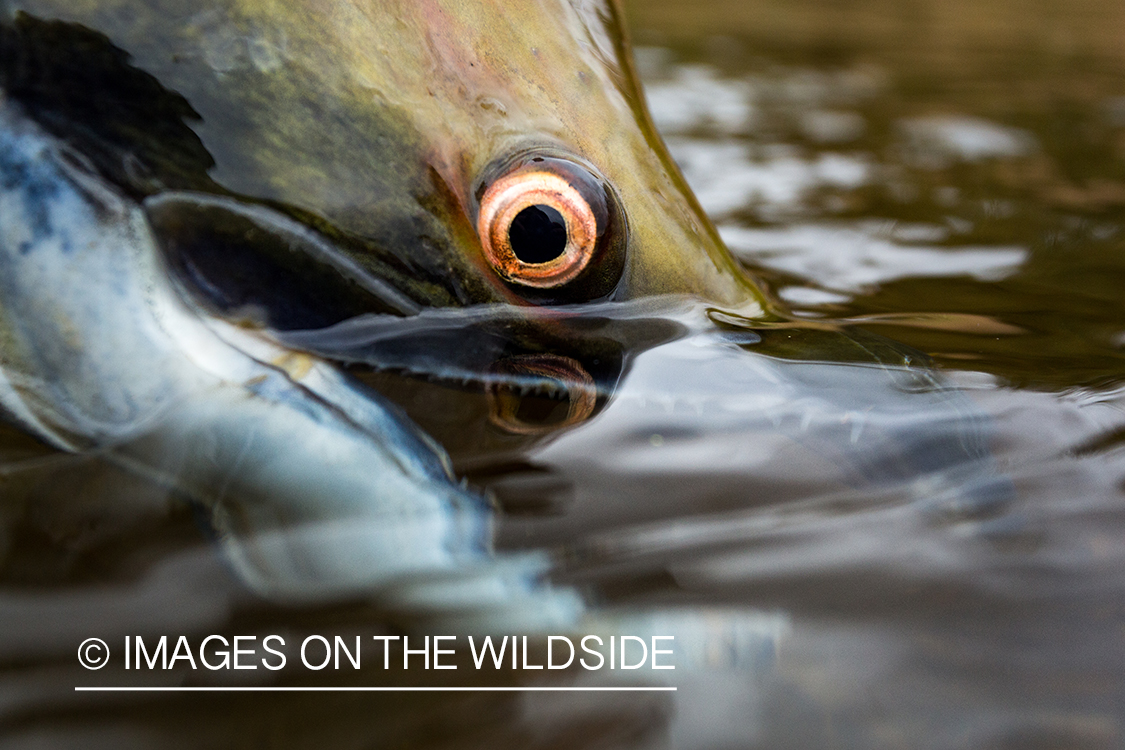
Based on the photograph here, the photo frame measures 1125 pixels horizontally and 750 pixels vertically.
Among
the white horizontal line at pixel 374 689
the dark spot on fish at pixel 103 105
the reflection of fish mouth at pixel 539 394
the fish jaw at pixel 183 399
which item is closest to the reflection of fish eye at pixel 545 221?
the reflection of fish mouth at pixel 539 394

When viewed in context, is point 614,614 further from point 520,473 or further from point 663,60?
point 663,60

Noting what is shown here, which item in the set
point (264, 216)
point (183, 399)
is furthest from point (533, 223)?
point (183, 399)

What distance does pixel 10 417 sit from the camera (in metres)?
1.18

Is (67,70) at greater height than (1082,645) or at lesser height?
greater

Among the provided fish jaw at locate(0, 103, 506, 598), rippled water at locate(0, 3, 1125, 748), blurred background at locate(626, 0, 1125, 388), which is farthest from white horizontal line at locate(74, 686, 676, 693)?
blurred background at locate(626, 0, 1125, 388)

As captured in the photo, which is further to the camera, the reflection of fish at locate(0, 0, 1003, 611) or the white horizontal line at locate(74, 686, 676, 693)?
the reflection of fish at locate(0, 0, 1003, 611)

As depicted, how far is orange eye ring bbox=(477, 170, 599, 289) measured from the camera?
121 cm

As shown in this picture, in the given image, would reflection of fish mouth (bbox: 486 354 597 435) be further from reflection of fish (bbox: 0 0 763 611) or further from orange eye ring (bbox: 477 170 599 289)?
orange eye ring (bbox: 477 170 599 289)

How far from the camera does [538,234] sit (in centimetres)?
122

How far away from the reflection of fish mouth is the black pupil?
13cm

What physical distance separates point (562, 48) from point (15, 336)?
2.52 ft

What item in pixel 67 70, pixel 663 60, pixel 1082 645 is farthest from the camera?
pixel 663 60

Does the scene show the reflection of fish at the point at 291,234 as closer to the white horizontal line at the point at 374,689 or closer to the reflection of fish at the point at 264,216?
the reflection of fish at the point at 264,216

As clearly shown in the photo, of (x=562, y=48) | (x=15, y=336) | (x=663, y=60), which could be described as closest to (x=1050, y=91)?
(x=663, y=60)
